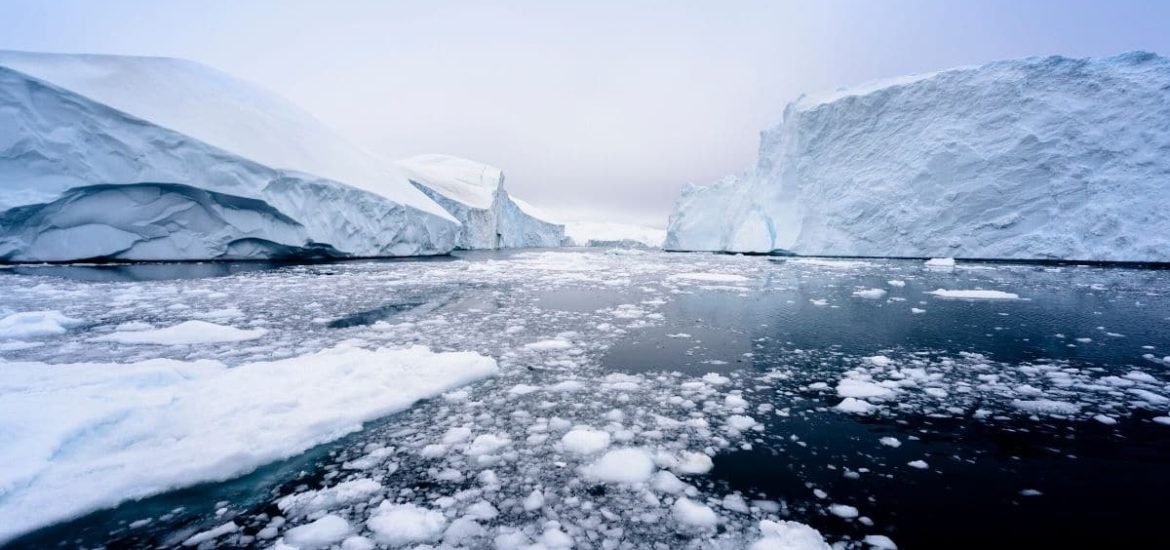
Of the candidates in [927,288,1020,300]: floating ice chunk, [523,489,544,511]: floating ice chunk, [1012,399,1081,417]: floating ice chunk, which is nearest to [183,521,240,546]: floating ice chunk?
[523,489,544,511]: floating ice chunk

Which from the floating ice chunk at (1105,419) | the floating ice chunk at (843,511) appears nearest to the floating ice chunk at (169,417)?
the floating ice chunk at (843,511)

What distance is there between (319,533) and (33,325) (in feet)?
16.2

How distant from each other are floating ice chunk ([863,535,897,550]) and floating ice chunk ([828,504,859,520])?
11 cm

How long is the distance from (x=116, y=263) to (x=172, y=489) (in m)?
15.9

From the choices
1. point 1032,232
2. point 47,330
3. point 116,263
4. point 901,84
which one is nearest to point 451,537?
point 47,330

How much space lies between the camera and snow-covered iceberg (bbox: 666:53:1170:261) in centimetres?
1364

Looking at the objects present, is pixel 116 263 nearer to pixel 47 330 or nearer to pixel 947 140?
pixel 47 330

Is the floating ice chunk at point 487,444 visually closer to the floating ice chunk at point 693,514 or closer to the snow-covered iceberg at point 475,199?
the floating ice chunk at point 693,514

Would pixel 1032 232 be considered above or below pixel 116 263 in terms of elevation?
above

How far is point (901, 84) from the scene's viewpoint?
17.8m

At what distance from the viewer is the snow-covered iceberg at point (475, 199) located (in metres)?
25.4

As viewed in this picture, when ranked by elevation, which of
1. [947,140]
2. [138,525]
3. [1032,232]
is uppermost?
[947,140]

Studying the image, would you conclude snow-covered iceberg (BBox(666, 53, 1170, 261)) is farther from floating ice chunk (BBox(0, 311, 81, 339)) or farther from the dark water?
Result: floating ice chunk (BBox(0, 311, 81, 339))

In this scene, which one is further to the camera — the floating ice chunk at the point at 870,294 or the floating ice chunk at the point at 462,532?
the floating ice chunk at the point at 870,294
